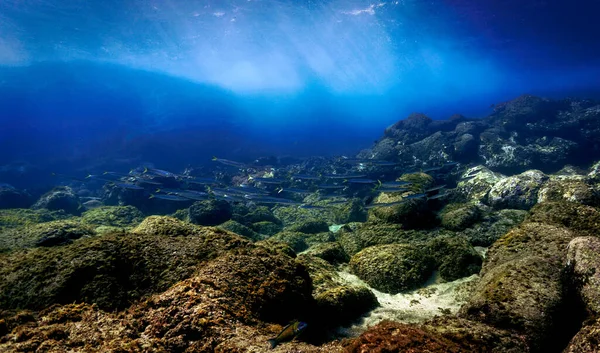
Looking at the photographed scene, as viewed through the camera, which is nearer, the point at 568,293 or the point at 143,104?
the point at 568,293

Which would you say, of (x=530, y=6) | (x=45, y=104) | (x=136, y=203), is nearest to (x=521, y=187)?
(x=136, y=203)

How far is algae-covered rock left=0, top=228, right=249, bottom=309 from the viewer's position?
10.5 feet

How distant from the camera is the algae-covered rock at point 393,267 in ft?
18.1

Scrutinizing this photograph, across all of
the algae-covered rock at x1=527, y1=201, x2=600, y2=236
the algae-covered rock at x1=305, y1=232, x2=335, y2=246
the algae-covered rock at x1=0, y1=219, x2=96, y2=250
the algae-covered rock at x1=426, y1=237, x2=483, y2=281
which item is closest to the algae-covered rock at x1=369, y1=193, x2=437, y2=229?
the algae-covered rock at x1=305, y1=232, x2=335, y2=246

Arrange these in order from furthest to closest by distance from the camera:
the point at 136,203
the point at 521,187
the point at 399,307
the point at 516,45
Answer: the point at 516,45 → the point at 136,203 → the point at 521,187 → the point at 399,307

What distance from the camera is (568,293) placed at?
325cm

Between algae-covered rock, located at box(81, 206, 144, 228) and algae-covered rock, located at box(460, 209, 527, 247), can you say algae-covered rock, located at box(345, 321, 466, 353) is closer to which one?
algae-covered rock, located at box(460, 209, 527, 247)

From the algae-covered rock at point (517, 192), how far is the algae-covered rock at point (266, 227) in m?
8.80

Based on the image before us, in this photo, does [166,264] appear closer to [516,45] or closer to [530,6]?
[530,6]

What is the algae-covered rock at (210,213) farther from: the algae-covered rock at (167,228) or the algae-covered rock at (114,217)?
the algae-covered rock at (167,228)

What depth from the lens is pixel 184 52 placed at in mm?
54094

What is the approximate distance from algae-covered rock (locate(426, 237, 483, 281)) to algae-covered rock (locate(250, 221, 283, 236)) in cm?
739

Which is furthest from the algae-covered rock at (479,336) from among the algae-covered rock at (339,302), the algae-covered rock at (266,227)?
the algae-covered rock at (266,227)

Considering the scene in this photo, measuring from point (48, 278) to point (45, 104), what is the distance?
77196mm
